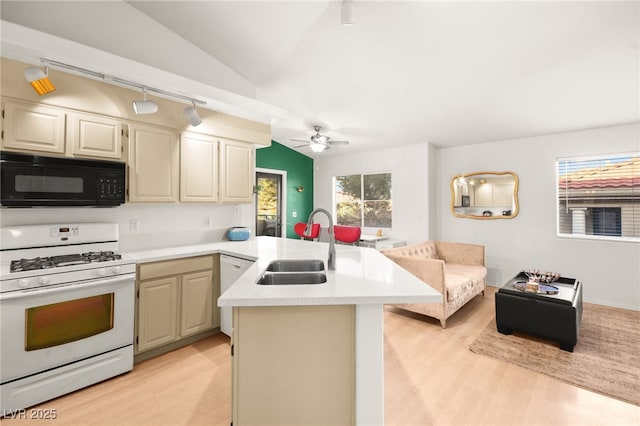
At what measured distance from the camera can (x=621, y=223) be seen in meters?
3.83

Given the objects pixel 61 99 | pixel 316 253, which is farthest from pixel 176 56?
pixel 316 253

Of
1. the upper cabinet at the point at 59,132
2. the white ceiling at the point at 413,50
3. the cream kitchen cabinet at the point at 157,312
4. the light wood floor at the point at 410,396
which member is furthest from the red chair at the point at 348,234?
the upper cabinet at the point at 59,132

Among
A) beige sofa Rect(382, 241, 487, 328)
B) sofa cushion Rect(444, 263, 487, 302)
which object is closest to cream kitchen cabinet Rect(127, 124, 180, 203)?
beige sofa Rect(382, 241, 487, 328)

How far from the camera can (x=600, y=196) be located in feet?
13.1

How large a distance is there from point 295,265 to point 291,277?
20cm

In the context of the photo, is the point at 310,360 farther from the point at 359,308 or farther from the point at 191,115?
the point at 191,115

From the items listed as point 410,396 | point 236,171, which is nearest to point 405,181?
point 236,171

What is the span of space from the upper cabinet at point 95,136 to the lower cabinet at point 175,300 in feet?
3.34

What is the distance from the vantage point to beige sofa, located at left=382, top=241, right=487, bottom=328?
3.16 metres

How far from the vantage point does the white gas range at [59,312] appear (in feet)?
5.93

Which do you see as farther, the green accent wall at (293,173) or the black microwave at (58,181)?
the green accent wall at (293,173)

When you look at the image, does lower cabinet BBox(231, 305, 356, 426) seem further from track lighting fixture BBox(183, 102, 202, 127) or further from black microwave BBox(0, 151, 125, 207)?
track lighting fixture BBox(183, 102, 202, 127)

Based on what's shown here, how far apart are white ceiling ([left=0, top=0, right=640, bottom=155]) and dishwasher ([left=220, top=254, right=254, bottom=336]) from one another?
1.96 m

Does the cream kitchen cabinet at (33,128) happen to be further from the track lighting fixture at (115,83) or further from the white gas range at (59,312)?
the white gas range at (59,312)
